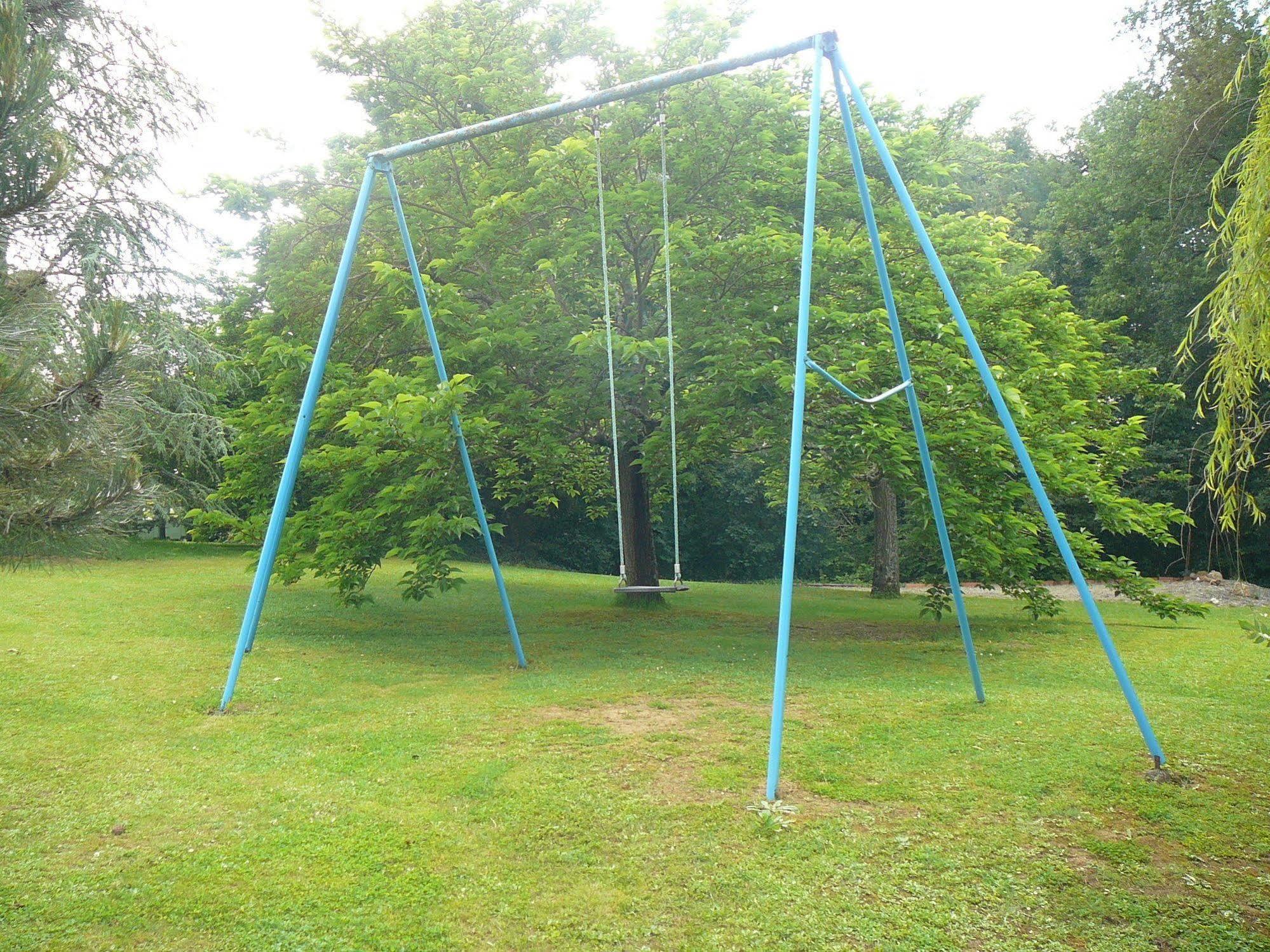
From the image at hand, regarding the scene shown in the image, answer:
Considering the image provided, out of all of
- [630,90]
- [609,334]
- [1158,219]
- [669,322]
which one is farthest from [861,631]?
[1158,219]

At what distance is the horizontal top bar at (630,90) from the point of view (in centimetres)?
479

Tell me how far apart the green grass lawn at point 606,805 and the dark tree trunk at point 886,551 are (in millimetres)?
7244

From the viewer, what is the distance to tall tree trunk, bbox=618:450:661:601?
37.9 feet

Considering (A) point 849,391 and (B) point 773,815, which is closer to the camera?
(B) point 773,815

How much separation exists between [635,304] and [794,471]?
5.87 meters

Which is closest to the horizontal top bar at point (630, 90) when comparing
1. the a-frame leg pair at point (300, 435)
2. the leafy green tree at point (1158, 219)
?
the a-frame leg pair at point (300, 435)

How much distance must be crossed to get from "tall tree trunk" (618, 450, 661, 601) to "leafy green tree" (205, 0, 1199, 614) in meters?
0.46

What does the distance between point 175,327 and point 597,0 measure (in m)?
6.02

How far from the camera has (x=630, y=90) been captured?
5.22m

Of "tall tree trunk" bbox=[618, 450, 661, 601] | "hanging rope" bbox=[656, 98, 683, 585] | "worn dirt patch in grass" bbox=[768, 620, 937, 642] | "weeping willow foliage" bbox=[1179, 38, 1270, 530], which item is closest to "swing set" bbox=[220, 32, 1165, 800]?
"hanging rope" bbox=[656, 98, 683, 585]

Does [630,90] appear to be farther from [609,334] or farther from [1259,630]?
[1259,630]

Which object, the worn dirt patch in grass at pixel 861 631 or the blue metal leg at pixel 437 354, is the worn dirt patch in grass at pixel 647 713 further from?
the worn dirt patch in grass at pixel 861 631

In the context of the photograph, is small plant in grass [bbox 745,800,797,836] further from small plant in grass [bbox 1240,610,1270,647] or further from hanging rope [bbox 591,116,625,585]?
hanging rope [bbox 591,116,625,585]

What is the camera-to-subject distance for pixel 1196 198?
16.7 metres
